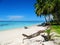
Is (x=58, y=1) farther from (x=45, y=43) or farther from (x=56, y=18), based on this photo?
(x=45, y=43)

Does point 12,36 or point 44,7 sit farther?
point 44,7

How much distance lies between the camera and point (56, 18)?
38.8 metres

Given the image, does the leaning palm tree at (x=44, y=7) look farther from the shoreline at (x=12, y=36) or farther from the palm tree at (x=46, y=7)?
the shoreline at (x=12, y=36)

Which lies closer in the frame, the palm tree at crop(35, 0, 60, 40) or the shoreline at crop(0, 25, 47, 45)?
the shoreline at crop(0, 25, 47, 45)

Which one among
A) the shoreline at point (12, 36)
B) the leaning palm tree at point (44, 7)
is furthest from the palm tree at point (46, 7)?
the shoreline at point (12, 36)

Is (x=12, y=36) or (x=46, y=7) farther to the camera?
(x=46, y=7)

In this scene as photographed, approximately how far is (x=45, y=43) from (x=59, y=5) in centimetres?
2618

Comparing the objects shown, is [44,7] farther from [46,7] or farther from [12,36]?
[12,36]

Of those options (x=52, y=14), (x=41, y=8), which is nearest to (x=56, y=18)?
(x=52, y=14)

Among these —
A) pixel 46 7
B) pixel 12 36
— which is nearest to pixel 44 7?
pixel 46 7

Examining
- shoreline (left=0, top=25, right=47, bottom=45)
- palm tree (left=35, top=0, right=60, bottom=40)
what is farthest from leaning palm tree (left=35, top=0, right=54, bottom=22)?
shoreline (left=0, top=25, right=47, bottom=45)

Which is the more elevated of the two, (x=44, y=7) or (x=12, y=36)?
(x=44, y=7)

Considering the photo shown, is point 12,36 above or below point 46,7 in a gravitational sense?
below

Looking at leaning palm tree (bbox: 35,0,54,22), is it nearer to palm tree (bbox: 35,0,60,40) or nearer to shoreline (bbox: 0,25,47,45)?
palm tree (bbox: 35,0,60,40)
